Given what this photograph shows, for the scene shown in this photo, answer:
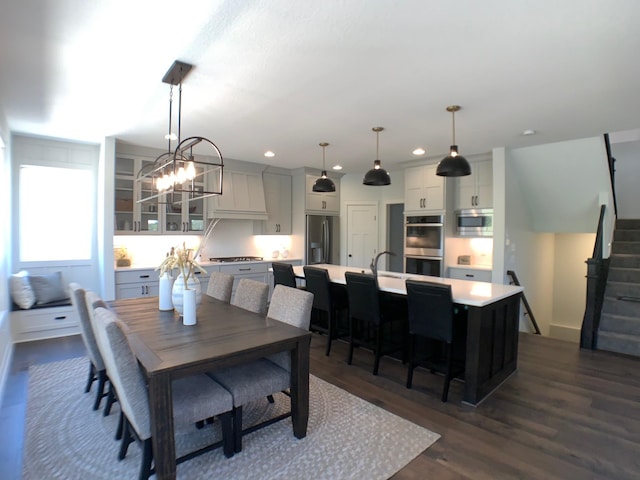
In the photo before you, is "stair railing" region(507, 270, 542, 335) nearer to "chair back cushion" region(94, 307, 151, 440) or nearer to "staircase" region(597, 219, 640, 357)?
"staircase" region(597, 219, 640, 357)

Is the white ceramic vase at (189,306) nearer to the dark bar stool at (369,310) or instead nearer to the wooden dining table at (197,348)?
the wooden dining table at (197,348)

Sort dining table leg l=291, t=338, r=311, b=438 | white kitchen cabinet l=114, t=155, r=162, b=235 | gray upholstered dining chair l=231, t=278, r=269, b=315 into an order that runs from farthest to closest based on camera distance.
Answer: white kitchen cabinet l=114, t=155, r=162, b=235 → gray upholstered dining chair l=231, t=278, r=269, b=315 → dining table leg l=291, t=338, r=311, b=438

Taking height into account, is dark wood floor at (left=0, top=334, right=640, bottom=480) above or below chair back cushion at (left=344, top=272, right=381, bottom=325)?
below

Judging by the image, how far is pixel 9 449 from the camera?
2.29m

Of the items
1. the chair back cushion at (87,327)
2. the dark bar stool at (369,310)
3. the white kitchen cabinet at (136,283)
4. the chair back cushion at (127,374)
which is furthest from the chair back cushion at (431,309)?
the white kitchen cabinet at (136,283)

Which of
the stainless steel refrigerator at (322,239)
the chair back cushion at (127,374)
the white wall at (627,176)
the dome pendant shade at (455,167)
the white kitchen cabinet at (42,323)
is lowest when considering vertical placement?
the white kitchen cabinet at (42,323)

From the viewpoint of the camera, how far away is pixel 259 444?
235cm

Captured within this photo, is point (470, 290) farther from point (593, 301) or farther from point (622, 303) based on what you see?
point (622, 303)

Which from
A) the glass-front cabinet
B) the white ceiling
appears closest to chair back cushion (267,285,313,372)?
the white ceiling

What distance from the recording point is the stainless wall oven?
220 inches

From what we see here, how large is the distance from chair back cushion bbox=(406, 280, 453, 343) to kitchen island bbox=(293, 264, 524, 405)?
4.7 inches

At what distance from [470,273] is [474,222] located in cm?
80

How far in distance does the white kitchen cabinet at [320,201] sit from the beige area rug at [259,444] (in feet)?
13.9

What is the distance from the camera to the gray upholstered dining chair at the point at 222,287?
3.63 meters
